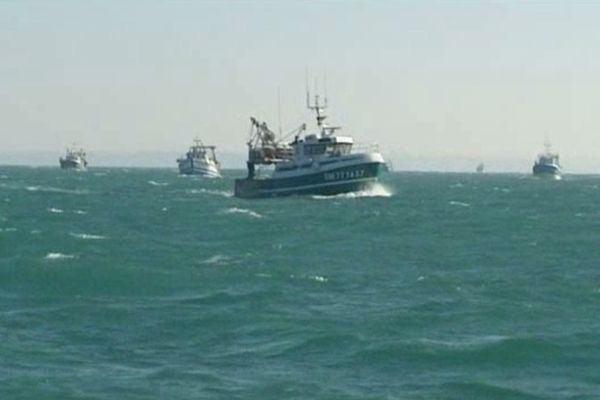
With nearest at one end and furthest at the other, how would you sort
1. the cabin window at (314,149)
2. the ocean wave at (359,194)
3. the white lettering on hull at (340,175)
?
the white lettering on hull at (340,175)
the cabin window at (314,149)
the ocean wave at (359,194)

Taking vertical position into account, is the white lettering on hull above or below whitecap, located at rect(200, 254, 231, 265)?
above

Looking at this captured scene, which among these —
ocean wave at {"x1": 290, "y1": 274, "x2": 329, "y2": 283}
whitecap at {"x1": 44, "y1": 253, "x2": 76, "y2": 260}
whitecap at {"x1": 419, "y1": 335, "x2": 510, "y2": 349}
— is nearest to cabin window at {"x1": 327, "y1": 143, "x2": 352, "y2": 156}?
whitecap at {"x1": 44, "y1": 253, "x2": 76, "y2": 260}

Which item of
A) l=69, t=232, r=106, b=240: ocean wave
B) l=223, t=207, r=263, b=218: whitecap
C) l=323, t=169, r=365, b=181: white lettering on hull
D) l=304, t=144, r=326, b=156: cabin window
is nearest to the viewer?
l=69, t=232, r=106, b=240: ocean wave

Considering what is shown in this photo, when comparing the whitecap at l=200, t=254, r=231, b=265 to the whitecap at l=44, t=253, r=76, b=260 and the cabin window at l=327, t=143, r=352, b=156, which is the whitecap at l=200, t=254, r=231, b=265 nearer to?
the whitecap at l=44, t=253, r=76, b=260

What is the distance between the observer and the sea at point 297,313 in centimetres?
2816

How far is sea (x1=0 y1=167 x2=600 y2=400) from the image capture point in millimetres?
28156

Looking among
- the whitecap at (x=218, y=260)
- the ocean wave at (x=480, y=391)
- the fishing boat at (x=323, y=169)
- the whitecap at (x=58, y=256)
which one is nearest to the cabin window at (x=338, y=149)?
the fishing boat at (x=323, y=169)

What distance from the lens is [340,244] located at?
64.3 meters

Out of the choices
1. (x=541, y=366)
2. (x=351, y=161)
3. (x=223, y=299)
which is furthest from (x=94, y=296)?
(x=351, y=161)

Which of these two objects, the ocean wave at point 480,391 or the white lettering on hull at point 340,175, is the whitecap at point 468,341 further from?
the white lettering on hull at point 340,175

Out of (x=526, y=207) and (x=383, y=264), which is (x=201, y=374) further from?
(x=526, y=207)

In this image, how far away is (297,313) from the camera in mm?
37812

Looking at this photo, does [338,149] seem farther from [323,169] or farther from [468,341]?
[468,341]

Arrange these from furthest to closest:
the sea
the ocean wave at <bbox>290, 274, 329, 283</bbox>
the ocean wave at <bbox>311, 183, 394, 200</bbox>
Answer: the ocean wave at <bbox>311, 183, 394, 200</bbox>, the ocean wave at <bbox>290, 274, 329, 283</bbox>, the sea
